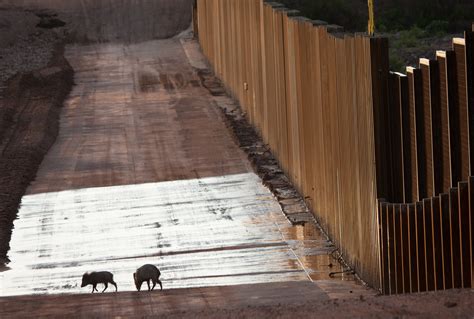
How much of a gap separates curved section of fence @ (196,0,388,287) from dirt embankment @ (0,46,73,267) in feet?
15.8

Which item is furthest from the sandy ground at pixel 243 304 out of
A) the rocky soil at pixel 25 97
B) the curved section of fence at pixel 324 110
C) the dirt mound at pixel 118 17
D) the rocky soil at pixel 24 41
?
the dirt mound at pixel 118 17

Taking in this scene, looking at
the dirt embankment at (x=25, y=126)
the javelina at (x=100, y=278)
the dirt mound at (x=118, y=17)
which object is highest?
the dirt mound at (x=118, y=17)

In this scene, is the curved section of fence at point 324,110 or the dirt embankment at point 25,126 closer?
the curved section of fence at point 324,110

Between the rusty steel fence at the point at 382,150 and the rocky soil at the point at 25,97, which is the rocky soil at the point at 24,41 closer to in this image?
the rocky soil at the point at 25,97

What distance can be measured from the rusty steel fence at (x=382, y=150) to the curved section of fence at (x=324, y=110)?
0.02m

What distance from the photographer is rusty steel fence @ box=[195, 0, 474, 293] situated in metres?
11.2

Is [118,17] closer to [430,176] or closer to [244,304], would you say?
[244,304]

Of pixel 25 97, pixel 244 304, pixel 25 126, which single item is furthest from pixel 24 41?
pixel 244 304

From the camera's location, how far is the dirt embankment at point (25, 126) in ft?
72.4

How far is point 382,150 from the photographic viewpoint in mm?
13672

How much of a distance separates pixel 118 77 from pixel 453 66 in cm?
2879

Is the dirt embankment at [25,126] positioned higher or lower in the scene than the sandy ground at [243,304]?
lower

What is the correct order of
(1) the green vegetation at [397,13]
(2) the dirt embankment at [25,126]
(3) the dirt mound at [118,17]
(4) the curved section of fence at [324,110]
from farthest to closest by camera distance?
(3) the dirt mound at [118,17], (1) the green vegetation at [397,13], (2) the dirt embankment at [25,126], (4) the curved section of fence at [324,110]

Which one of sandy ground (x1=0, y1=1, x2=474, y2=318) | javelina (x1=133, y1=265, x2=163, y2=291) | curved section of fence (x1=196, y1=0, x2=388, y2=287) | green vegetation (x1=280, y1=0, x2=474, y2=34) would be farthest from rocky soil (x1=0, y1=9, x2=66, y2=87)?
sandy ground (x1=0, y1=1, x2=474, y2=318)
